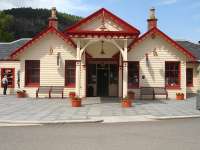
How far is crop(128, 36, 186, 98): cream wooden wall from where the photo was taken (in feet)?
92.0

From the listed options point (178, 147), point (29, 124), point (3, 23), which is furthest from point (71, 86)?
point (3, 23)

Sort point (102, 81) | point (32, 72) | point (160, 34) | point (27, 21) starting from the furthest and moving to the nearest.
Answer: point (27, 21) → point (102, 81) → point (32, 72) → point (160, 34)

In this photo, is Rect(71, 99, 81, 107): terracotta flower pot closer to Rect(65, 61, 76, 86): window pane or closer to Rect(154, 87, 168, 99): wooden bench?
Rect(65, 61, 76, 86): window pane

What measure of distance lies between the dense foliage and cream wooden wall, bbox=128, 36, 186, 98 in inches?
2135

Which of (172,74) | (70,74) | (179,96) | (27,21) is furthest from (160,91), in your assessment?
(27,21)

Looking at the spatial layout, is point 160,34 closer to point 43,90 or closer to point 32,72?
point 43,90

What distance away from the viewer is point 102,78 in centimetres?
2897

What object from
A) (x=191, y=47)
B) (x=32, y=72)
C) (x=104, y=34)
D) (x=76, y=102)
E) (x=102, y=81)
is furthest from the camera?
(x=191, y=47)

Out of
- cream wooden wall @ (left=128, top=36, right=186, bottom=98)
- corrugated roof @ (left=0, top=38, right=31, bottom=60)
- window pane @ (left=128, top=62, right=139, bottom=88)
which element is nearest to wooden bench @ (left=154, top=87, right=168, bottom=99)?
cream wooden wall @ (left=128, top=36, right=186, bottom=98)

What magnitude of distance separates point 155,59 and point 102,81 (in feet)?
13.4

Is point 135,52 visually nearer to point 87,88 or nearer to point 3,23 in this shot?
point 87,88

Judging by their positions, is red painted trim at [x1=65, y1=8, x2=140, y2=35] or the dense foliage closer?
red painted trim at [x1=65, y1=8, x2=140, y2=35]

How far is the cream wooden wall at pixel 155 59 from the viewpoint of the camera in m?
28.0

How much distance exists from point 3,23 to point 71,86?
5290cm
